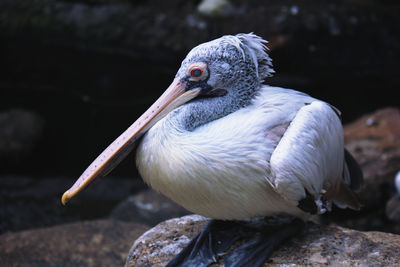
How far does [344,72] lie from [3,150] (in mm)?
6293

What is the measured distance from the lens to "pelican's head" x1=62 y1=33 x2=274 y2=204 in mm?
2502

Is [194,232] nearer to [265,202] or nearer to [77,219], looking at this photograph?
[265,202]

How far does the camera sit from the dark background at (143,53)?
307 inches

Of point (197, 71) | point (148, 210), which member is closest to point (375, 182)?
point (148, 210)

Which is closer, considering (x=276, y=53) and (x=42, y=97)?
(x=42, y=97)

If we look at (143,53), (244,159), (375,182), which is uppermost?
(244,159)

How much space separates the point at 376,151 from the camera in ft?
17.2

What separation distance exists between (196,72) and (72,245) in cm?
226

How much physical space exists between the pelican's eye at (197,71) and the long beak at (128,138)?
0.23ft

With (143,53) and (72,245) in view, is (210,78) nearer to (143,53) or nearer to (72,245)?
(72,245)

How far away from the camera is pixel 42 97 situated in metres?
8.04

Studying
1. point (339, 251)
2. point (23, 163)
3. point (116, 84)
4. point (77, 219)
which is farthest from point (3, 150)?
point (339, 251)

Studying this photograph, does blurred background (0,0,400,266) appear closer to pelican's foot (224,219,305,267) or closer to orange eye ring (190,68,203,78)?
pelican's foot (224,219,305,267)

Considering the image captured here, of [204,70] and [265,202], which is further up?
[204,70]
